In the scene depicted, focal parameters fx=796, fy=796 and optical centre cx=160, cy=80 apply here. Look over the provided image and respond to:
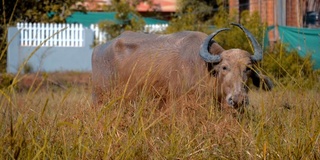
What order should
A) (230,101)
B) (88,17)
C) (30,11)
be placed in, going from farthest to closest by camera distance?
(88,17) < (30,11) < (230,101)

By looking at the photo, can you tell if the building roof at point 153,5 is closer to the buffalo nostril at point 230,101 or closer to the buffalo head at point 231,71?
the buffalo head at point 231,71

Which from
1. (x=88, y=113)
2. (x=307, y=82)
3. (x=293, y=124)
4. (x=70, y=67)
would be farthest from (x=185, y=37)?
(x=70, y=67)

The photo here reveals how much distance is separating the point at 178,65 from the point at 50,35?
16.0 meters

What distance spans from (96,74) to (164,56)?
133 centimetres

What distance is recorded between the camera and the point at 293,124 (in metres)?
6.48

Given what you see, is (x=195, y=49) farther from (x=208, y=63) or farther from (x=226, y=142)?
(x=226, y=142)

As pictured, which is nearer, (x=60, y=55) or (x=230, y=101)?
(x=230, y=101)

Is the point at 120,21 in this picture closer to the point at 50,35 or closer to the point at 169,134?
the point at 50,35

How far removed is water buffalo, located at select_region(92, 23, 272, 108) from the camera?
31.2 feet

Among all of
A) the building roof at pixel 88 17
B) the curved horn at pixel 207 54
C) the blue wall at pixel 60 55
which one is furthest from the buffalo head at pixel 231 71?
the building roof at pixel 88 17

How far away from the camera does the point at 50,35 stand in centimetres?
2577

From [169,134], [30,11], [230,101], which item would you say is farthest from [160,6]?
[169,134]

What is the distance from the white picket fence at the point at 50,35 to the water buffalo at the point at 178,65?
1476 cm

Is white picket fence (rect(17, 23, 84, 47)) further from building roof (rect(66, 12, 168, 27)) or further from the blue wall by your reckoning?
building roof (rect(66, 12, 168, 27))
